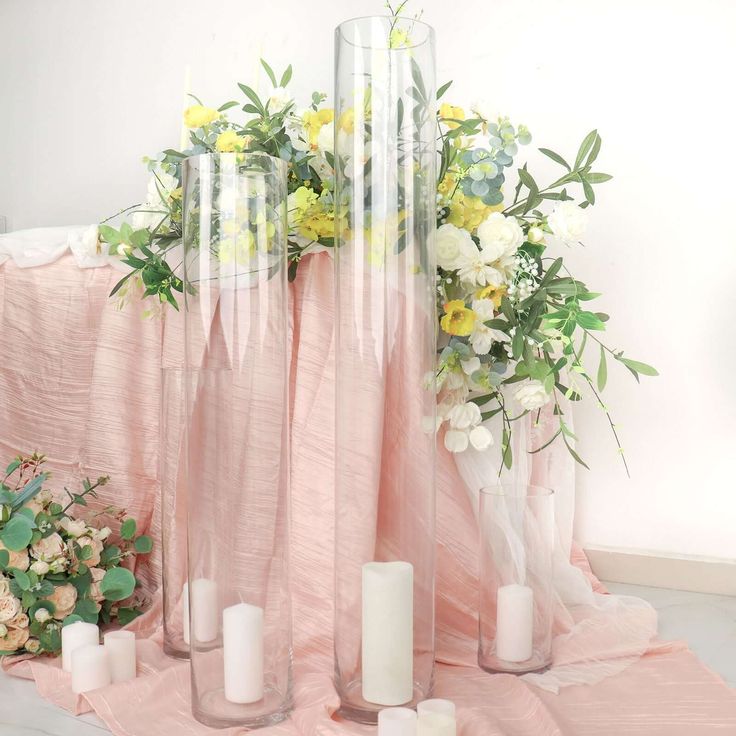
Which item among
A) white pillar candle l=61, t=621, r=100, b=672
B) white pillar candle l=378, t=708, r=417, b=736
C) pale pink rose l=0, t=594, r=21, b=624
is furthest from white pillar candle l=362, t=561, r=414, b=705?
pale pink rose l=0, t=594, r=21, b=624

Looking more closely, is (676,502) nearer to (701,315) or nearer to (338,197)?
(701,315)

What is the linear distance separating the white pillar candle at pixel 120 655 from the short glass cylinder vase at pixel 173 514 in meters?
0.07

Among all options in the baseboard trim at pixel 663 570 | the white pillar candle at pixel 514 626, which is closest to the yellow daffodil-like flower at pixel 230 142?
the white pillar candle at pixel 514 626

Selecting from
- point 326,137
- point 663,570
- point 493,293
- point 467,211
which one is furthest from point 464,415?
point 663,570

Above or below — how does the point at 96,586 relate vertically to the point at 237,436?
below

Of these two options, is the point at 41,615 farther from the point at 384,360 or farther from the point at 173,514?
the point at 384,360

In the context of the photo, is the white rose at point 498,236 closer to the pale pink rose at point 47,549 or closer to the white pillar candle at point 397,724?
the white pillar candle at point 397,724

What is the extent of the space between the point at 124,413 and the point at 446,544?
1.77 feet

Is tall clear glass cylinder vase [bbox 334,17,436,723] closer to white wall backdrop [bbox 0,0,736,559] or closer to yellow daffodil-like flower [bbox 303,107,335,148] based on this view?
yellow daffodil-like flower [bbox 303,107,335,148]

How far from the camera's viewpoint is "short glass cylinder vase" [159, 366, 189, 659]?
1051mm

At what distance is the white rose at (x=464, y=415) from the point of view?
1076 mm

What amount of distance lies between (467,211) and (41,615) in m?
0.75

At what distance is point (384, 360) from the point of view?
2.91 ft

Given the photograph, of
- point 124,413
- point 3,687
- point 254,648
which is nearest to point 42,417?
point 124,413
